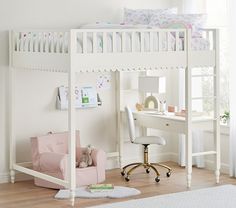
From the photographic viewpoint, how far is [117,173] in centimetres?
582

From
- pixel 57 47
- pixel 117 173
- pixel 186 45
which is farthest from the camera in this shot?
pixel 117 173

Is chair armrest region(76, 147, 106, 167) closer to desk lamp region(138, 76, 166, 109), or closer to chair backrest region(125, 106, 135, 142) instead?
chair backrest region(125, 106, 135, 142)

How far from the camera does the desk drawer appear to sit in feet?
17.6

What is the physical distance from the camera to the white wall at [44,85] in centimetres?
540

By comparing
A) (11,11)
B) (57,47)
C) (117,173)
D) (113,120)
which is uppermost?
(11,11)

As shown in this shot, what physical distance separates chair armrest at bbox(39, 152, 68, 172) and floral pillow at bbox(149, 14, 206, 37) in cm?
146

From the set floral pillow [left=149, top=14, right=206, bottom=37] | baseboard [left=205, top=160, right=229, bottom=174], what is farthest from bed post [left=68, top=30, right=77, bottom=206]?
baseboard [left=205, top=160, right=229, bottom=174]

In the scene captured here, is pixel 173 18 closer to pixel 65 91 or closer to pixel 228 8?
pixel 228 8

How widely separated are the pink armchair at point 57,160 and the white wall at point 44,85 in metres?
0.22

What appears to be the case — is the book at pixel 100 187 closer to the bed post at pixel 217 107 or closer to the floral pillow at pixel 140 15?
the bed post at pixel 217 107

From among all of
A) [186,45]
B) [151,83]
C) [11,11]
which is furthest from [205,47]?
[11,11]

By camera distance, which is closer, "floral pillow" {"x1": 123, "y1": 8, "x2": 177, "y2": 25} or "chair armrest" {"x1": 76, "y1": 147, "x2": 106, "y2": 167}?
"chair armrest" {"x1": 76, "y1": 147, "x2": 106, "y2": 167}

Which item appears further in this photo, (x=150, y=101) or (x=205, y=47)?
(x=150, y=101)

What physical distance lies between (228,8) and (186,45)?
67 cm
